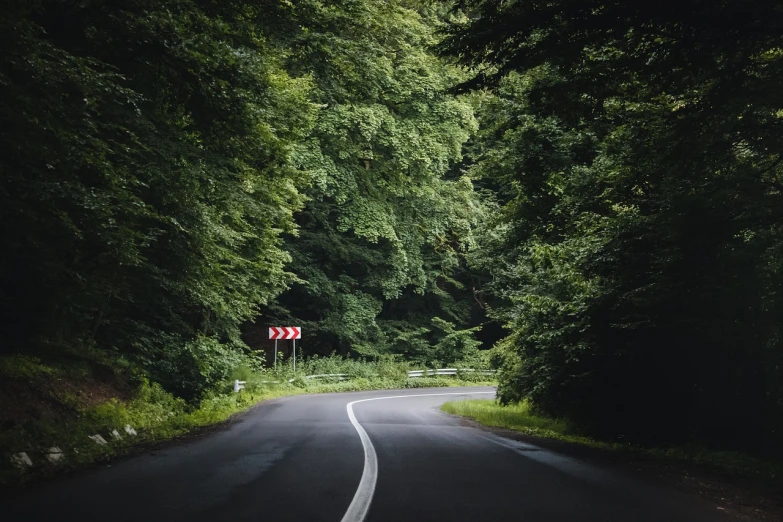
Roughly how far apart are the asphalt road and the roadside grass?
80.0 inches

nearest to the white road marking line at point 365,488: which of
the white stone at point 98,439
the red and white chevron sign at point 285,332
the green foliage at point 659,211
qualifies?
the white stone at point 98,439

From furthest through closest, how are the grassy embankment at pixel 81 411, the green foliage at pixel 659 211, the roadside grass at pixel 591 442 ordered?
the roadside grass at pixel 591 442 → the grassy embankment at pixel 81 411 → the green foliage at pixel 659 211

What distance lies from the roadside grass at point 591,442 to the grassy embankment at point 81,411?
7135 mm

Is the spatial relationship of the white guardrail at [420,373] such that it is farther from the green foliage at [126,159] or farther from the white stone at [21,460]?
the white stone at [21,460]

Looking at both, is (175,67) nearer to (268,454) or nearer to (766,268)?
(268,454)

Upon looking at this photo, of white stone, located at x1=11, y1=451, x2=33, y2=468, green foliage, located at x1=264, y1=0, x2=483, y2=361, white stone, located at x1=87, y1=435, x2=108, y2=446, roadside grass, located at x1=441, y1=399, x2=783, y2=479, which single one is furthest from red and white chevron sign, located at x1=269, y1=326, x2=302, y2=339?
white stone, located at x1=11, y1=451, x2=33, y2=468

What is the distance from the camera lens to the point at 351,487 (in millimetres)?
7125

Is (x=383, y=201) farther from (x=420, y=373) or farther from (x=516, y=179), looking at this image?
(x=516, y=179)

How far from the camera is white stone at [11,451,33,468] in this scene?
7.69 metres

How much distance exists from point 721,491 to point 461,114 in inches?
1086

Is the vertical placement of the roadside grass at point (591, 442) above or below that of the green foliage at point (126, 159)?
below

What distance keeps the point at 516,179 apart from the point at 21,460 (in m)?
13.1

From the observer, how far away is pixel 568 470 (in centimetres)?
891

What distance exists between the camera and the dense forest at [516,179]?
8.28 metres
